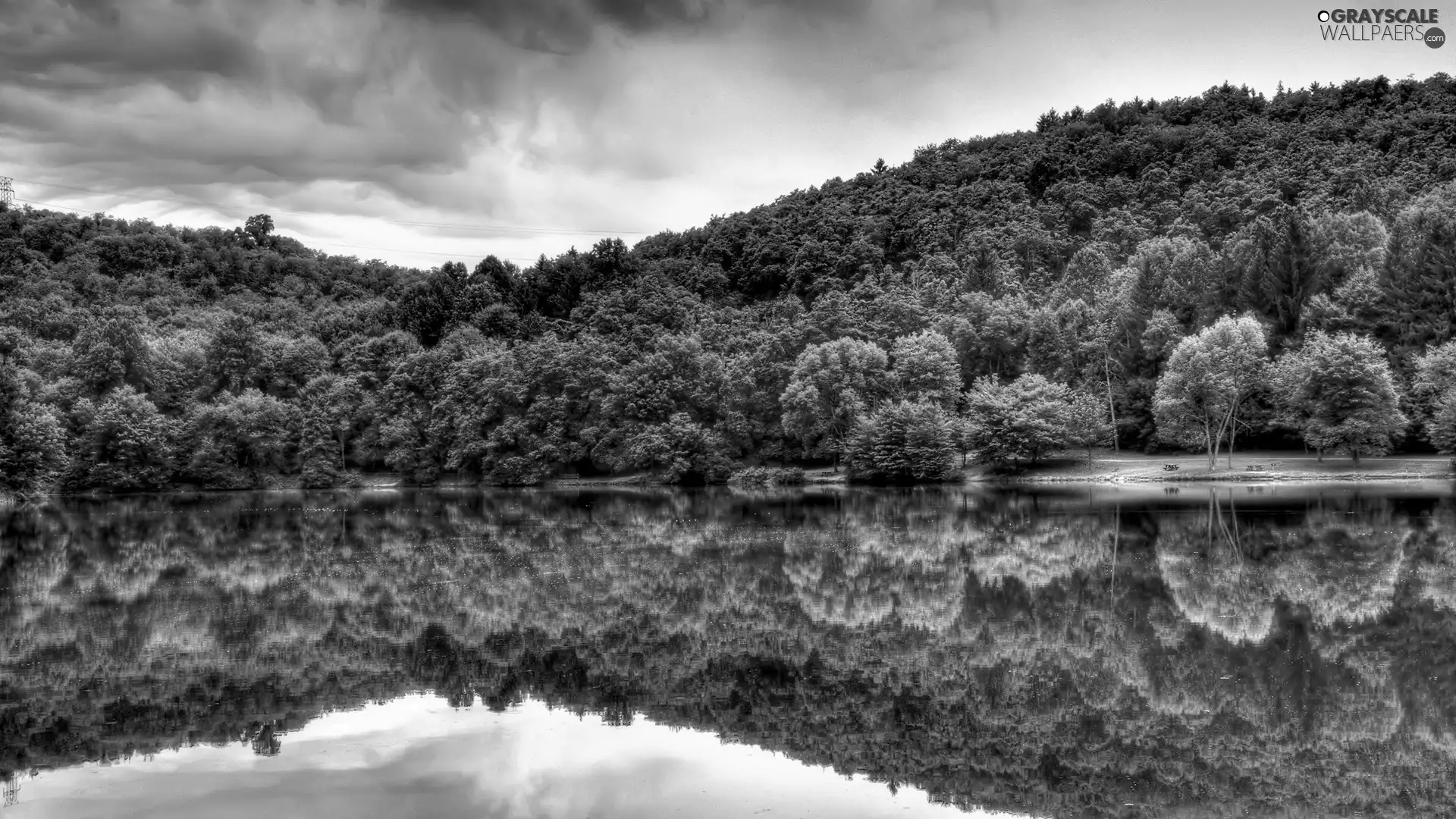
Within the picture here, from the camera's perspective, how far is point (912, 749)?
16.0 m

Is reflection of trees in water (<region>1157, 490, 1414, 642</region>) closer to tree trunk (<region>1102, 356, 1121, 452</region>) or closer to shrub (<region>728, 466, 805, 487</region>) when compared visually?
tree trunk (<region>1102, 356, 1121, 452</region>)

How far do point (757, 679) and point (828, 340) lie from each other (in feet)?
246

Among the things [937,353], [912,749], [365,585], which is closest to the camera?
[912,749]

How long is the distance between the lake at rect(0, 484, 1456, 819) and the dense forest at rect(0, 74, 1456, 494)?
3958 cm

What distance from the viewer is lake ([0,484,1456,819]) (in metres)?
14.7

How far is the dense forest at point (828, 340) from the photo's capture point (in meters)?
78.1

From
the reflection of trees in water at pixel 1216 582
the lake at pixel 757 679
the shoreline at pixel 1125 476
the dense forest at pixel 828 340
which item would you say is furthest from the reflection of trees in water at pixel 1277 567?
the dense forest at pixel 828 340

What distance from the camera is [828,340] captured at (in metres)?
94.1

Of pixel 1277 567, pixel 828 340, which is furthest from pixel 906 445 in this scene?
pixel 1277 567

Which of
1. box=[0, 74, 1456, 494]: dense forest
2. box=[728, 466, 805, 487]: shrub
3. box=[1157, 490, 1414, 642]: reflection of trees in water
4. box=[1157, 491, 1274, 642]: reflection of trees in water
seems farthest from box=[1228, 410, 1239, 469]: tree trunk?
box=[1157, 491, 1274, 642]: reflection of trees in water

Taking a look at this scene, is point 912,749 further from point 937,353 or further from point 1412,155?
point 1412,155

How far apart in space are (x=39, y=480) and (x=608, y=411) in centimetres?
4109

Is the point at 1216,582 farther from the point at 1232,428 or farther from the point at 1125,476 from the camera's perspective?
the point at 1232,428

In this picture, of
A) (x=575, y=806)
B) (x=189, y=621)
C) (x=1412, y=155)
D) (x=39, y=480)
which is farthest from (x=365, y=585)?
(x=1412, y=155)
